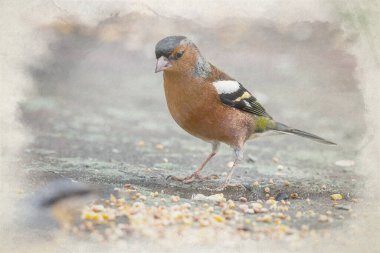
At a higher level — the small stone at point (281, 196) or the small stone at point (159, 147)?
the small stone at point (159, 147)

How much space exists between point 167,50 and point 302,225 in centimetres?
223

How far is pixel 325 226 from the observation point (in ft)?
18.9

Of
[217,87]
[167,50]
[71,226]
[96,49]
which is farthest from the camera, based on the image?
[96,49]

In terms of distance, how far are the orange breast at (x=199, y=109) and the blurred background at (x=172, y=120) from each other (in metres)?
0.66

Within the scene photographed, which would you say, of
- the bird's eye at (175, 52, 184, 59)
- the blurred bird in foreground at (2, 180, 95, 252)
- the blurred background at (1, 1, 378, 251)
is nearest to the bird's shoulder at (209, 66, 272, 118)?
the bird's eye at (175, 52, 184, 59)

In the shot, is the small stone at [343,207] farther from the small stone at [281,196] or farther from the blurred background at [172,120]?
the small stone at [281,196]

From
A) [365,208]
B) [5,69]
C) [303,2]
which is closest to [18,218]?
[5,69]

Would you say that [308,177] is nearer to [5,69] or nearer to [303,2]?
[303,2]

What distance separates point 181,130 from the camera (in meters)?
9.67

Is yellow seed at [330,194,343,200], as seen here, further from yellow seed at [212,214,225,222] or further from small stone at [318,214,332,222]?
yellow seed at [212,214,225,222]

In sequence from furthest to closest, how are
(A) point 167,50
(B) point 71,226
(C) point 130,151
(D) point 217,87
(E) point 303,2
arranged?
(C) point 130,151 → (E) point 303,2 → (D) point 217,87 → (A) point 167,50 → (B) point 71,226

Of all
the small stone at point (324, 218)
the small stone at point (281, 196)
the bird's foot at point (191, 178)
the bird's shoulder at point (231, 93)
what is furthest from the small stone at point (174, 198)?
the small stone at point (324, 218)

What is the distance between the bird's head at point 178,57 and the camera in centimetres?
636

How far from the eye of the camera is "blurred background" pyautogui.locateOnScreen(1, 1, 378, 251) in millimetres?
6699
